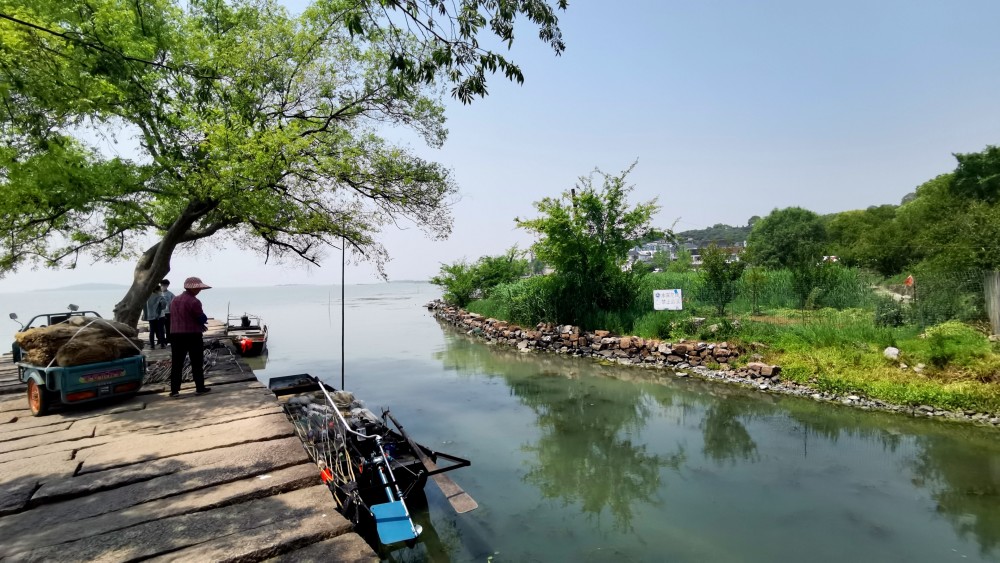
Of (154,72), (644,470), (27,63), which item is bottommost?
(644,470)

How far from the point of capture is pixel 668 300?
1423 centimetres

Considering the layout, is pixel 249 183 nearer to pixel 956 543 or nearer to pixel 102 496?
pixel 102 496

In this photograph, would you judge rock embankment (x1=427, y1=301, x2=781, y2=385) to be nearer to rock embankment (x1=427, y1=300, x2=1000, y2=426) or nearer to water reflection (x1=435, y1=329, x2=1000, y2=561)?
rock embankment (x1=427, y1=300, x2=1000, y2=426)

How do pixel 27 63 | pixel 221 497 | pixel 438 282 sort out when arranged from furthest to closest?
pixel 438 282
pixel 27 63
pixel 221 497

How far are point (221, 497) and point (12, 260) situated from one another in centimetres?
1113

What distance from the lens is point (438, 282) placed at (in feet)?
102

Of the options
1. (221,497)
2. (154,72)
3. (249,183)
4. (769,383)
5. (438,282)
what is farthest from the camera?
(438,282)

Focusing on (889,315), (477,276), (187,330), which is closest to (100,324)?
(187,330)

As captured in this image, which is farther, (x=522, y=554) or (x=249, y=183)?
(x=249, y=183)

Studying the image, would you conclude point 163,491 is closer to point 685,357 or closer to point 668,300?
point 685,357

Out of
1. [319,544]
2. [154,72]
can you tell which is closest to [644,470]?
[319,544]

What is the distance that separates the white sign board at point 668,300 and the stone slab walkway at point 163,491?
11.3 m

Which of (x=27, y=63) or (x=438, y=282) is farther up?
(x=27, y=63)

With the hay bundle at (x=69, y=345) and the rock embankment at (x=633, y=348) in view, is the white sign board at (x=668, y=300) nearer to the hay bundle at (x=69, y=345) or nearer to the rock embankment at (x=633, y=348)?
the rock embankment at (x=633, y=348)
